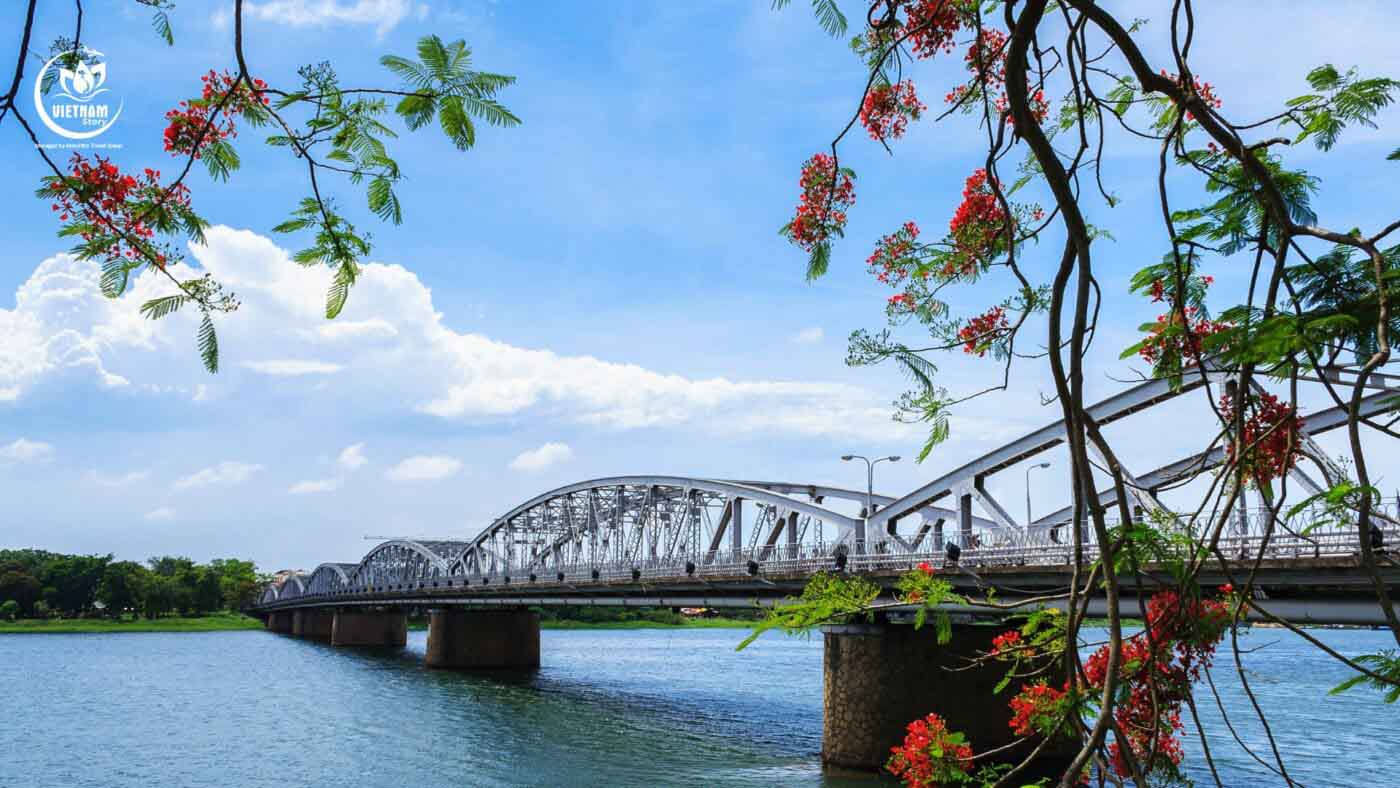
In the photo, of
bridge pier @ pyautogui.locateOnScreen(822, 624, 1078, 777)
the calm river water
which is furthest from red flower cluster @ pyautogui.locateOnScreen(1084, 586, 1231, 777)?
bridge pier @ pyautogui.locateOnScreen(822, 624, 1078, 777)

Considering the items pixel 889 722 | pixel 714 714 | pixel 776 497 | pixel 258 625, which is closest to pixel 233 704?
pixel 714 714

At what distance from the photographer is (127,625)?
140m

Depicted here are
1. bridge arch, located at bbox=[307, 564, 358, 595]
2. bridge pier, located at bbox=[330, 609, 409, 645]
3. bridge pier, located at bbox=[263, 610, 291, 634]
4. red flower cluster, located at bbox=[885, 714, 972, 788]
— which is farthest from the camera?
bridge pier, located at bbox=[263, 610, 291, 634]

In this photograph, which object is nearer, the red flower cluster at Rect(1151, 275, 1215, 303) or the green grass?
the red flower cluster at Rect(1151, 275, 1215, 303)

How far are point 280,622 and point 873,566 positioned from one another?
12602 centimetres

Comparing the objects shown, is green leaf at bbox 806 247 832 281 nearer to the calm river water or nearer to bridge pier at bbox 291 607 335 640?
the calm river water

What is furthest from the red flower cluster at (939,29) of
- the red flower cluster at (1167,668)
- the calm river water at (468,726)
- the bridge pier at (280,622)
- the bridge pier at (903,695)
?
the bridge pier at (280,622)

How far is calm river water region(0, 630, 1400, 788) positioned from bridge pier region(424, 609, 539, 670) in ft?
6.68

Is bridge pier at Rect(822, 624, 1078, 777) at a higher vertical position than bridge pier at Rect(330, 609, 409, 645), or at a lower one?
higher

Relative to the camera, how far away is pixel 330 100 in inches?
182

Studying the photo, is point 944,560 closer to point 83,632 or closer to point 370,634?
point 370,634

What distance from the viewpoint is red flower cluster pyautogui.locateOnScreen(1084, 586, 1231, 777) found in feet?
12.4

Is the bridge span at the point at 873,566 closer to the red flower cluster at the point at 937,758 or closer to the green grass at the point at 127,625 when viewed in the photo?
the red flower cluster at the point at 937,758

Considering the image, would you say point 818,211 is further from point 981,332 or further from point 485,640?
point 485,640
